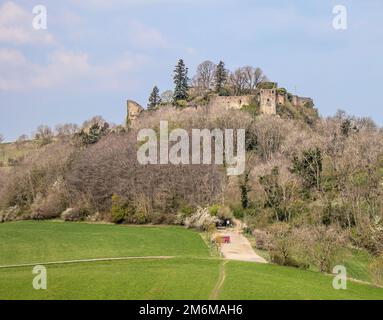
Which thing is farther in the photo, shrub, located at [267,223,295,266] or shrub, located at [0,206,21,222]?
shrub, located at [0,206,21,222]

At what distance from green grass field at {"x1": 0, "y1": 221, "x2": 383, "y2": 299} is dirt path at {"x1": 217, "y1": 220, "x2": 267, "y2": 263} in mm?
1906

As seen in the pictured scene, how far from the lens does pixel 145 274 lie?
31.8 m

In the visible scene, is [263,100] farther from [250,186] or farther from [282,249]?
[282,249]

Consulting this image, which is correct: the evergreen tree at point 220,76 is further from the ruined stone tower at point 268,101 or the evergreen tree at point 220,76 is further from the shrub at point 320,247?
the shrub at point 320,247

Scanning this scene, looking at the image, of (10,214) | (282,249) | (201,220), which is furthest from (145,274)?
(10,214)

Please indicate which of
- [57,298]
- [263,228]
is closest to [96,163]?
[263,228]

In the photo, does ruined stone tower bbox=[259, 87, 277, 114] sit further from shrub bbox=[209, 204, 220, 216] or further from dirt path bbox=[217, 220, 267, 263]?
dirt path bbox=[217, 220, 267, 263]

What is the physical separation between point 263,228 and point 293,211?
429 cm

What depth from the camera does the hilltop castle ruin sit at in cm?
9344

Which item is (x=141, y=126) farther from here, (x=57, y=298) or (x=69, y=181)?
(x=57, y=298)

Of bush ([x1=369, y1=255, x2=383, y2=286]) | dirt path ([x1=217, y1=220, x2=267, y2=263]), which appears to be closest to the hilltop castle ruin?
dirt path ([x1=217, y1=220, x2=267, y2=263])

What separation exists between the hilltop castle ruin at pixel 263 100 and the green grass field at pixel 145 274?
158 feet

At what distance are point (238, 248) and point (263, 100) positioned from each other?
2149 inches

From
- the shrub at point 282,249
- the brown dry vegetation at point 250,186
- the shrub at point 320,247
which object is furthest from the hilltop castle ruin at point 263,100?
the shrub at point 320,247
